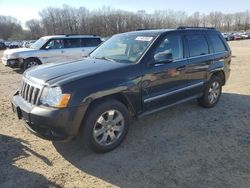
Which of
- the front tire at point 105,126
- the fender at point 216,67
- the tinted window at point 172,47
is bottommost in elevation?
the front tire at point 105,126

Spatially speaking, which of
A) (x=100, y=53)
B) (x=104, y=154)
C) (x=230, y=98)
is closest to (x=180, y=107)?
(x=230, y=98)

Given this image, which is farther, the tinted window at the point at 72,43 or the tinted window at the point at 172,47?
the tinted window at the point at 72,43

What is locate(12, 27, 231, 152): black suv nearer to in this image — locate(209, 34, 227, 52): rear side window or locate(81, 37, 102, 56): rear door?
locate(209, 34, 227, 52): rear side window

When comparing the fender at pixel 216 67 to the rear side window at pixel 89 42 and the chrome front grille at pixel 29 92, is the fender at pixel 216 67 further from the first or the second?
the rear side window at pixel 89 42

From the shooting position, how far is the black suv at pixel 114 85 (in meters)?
3.56

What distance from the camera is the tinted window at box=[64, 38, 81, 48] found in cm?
1285

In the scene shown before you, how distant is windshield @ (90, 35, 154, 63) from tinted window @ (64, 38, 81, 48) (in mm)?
7851

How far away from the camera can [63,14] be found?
115062mm

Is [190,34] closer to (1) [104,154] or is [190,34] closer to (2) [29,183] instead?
(1) [104,154]

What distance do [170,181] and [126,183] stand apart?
554mm

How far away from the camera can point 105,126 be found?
3.97m

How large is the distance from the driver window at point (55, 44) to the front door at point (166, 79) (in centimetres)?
868

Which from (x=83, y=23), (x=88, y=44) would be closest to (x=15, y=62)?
(x=88, y=44)

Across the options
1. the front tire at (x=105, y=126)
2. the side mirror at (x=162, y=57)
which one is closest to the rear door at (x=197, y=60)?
the side mirror at (x=162, y=57)
